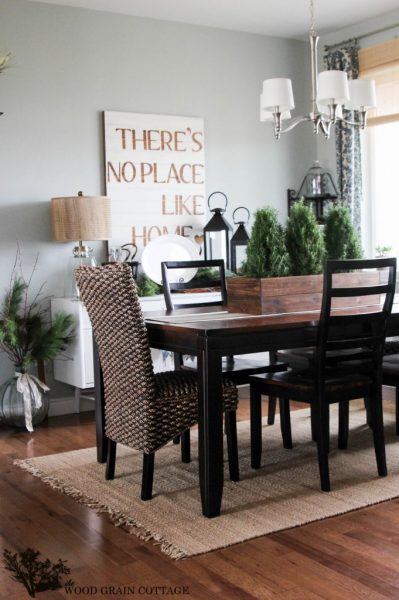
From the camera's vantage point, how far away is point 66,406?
5.15 m

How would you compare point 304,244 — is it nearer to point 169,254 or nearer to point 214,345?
point 214,345

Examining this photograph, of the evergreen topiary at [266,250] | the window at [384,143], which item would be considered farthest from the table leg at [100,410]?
the window at [384,143]

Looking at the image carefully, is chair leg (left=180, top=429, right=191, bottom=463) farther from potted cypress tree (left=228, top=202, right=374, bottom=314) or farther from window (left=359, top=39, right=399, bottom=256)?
window (left=359, top=39, right=399, bottom=256)

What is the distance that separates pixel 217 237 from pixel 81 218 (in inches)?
44.3

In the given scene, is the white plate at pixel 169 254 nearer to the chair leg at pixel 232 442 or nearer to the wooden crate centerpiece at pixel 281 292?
the wooden crate centerpiece at pixel 281 292

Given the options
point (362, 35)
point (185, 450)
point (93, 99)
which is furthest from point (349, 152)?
point (185, 450)

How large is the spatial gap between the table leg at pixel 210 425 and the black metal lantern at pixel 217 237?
2.56 m

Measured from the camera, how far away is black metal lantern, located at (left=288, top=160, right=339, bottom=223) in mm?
5891

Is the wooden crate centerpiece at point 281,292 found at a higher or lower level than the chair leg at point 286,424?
higher

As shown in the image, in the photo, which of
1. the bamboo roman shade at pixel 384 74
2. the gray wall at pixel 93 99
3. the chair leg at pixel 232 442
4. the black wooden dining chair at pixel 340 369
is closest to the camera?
the black wooden dining chair at pixel 340 369

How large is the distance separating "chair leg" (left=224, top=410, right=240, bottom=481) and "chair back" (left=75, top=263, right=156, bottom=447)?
1.31 ft

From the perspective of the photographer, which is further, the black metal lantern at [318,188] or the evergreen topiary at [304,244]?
the black metal lantern at [318,188]

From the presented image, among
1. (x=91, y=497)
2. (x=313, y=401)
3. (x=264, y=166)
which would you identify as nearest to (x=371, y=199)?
(x=264, y=166)

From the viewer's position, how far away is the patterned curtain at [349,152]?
223 inches
